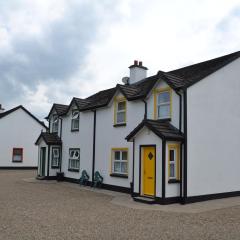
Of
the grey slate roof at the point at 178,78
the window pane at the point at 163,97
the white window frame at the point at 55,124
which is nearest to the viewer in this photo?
the grey slate roof at the point at 178,78

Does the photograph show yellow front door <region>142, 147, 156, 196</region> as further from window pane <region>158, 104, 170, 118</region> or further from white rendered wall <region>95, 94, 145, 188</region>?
white rendered wall <region>95, 94, 145, 188</region>

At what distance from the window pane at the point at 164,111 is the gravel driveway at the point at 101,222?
4766 mm

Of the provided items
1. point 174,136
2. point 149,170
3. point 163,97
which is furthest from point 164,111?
point 149,170

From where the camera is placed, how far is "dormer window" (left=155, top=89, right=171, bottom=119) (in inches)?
604

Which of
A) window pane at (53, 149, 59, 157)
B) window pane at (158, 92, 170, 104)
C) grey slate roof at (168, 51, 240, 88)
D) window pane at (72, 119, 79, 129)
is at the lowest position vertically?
window pane at (53, 149, 59, 157)

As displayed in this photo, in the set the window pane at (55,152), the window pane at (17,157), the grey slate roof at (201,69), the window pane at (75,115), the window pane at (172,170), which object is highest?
the grey slate roof at (201,69)

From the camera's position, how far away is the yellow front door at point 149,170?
14344mm

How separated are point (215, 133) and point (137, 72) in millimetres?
8518

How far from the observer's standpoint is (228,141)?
16.2 m

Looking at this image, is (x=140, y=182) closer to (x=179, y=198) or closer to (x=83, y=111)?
(x=179, y=198)

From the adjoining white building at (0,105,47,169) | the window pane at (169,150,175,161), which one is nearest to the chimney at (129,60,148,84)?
the window pane at (169,150,175,161)

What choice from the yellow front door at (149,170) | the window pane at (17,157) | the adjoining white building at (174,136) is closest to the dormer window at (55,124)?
the adjoining white building at (174,136)

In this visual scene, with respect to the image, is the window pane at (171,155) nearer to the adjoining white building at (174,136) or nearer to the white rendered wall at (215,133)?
the adjoining white building at (174,136)

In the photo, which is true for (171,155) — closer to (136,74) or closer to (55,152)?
(136,74)
